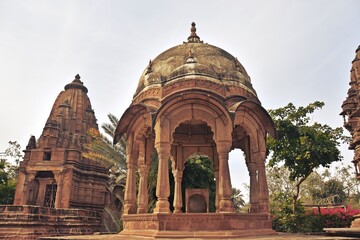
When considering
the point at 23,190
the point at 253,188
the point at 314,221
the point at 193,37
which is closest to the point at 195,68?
the point at 193,37

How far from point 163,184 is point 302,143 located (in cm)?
1485

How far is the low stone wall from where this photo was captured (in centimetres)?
1797

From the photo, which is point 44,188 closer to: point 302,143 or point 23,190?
point 23,190

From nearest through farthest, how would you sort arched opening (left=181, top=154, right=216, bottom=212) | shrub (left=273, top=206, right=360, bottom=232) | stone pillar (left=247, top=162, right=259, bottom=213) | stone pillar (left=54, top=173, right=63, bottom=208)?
stone pillar (left=247, top=162, right=259, bottom=213) → shrub (left=273, top=206, right=360, bottom=232) → arched opening (left=181, top=154, right=216, bottom=212) → stone pillar (left=54, top=173, right=63, bottom=208)

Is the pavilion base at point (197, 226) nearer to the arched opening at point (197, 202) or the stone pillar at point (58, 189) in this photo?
the arched opening at point (197, 202)

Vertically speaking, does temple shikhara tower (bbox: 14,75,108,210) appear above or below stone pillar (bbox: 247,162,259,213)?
above

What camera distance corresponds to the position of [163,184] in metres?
7.49

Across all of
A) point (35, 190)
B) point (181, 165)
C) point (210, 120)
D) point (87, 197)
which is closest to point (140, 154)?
point (181, 165)

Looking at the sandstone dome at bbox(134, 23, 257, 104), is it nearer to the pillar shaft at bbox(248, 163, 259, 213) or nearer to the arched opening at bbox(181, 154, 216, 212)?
the pillar shaft at bbox(248, 163, 259, 213)

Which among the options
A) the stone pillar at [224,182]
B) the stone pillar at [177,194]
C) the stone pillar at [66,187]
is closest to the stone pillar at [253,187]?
the stone pillar at [224,182]

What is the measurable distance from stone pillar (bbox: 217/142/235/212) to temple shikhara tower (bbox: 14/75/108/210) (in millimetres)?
23204

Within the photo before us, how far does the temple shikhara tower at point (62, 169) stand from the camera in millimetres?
27922

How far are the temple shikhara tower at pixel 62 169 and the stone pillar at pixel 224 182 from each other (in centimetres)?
2320

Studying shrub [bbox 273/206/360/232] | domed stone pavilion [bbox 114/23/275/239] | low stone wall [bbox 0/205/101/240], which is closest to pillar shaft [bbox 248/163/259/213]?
domed stone pavilion [bbox 114/23/275/239]
